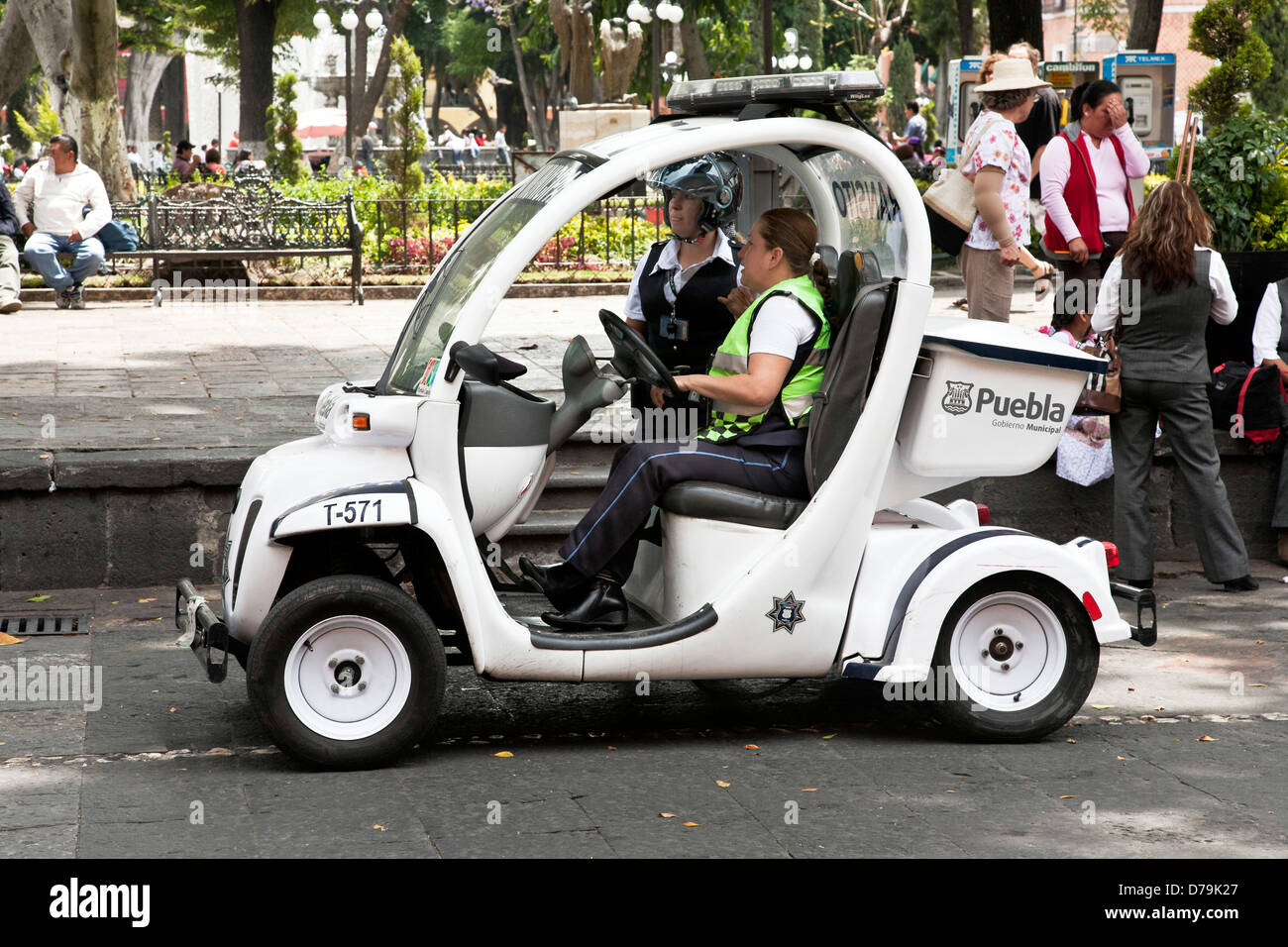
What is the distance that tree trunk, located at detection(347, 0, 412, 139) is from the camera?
121ft

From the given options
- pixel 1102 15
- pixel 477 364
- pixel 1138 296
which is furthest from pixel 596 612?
pixel 1102 15

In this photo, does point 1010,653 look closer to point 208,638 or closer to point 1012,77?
point 208,638

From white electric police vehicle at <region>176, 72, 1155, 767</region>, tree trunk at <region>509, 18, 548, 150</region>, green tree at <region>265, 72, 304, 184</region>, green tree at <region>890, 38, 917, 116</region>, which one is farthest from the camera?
green tree at <region>890, 38, 917, 116</region>

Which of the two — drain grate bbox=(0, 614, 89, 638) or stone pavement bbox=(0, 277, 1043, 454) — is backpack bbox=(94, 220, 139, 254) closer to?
stone pavement bbox=(0, 277, 1043, 454)

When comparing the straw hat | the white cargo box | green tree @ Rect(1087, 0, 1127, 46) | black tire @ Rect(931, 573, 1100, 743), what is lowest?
black tire @ Rect(931, 573, 1100, 743)

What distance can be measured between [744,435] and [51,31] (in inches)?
626

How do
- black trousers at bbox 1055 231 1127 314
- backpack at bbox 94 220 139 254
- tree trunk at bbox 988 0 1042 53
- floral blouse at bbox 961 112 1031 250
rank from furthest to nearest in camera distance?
backpack at bbox 94 220 139 254 → tree trunk at bbox 988 0 1042 53 → black trousers at bbox 1055 231 1127 314 → floral blouse at bbox 961 112 1031 250

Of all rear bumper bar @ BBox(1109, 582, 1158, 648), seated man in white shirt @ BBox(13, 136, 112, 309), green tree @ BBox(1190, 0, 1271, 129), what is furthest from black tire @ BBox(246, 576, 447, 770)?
green tree @ BBox(1190, 0, 1271, 129)

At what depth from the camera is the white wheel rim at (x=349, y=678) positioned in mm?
4773

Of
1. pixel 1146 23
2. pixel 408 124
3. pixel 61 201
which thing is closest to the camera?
pixel 61 201

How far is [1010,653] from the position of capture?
17.2 feet

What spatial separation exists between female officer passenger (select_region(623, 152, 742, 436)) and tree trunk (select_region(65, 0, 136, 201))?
14.1m

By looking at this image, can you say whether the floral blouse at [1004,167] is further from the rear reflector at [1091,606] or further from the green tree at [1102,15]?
the green tree at [1102,15]

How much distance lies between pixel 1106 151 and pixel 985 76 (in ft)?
2.74
